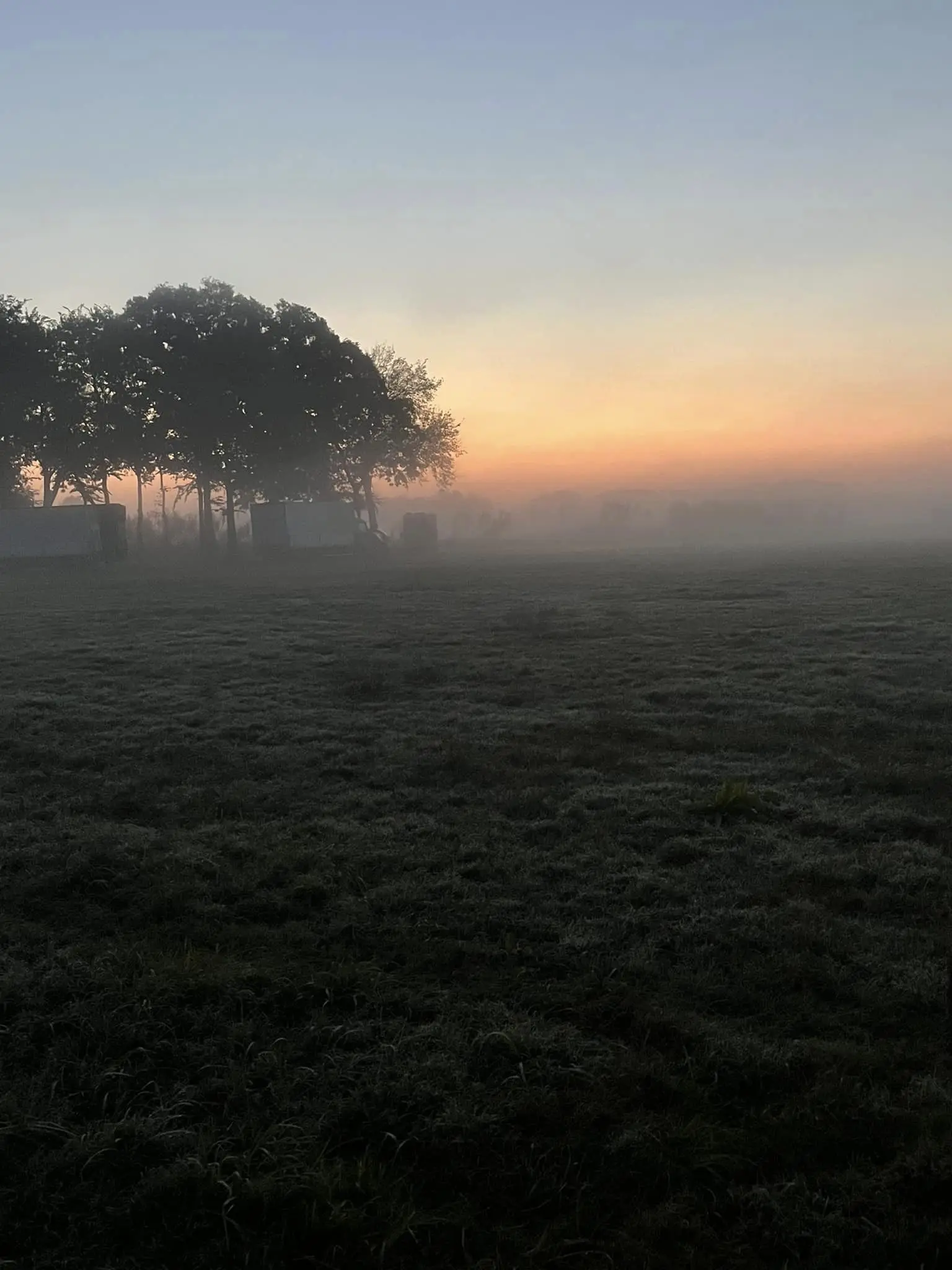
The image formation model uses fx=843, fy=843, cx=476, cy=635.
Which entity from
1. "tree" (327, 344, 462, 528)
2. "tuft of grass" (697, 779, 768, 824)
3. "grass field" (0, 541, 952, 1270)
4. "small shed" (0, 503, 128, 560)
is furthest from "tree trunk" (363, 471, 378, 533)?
"tuft of grass" (697, 779, 768, 824)

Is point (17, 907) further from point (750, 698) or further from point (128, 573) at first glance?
point (128, 573)

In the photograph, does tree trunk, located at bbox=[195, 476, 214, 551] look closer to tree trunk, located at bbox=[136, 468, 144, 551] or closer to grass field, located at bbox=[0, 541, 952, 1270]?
tree trunk, located at bbox=[136, 468, 144, 551]

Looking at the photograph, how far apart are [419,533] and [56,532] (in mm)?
28399

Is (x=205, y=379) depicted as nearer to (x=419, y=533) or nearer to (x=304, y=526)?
(x=304, y=526)

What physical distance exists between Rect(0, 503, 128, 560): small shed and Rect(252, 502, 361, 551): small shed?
1016 cm

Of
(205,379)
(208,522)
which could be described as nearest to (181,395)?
(205,379)

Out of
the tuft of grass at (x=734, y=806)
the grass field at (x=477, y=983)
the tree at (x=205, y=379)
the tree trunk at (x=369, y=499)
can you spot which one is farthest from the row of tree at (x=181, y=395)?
the tuft of grass at (x=734, y=806)

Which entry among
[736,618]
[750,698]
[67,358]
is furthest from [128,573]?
[750,698]

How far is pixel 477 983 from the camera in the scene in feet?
17.7

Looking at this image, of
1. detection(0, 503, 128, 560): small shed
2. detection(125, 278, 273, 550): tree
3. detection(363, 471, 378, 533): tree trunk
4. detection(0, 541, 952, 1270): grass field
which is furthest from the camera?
detection(363, 471, 378, 533): tree trunk

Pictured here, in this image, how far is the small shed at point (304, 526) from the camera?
186 feet

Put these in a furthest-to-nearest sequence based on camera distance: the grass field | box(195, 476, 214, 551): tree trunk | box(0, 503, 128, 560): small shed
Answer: box(195, 476, 214, 551): tree trunk, box(0, 503, 128, 560): small shed, the grass field

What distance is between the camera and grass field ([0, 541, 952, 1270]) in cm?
360

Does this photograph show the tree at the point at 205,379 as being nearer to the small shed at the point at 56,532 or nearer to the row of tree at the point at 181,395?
the row of tree at the point at 181,395
